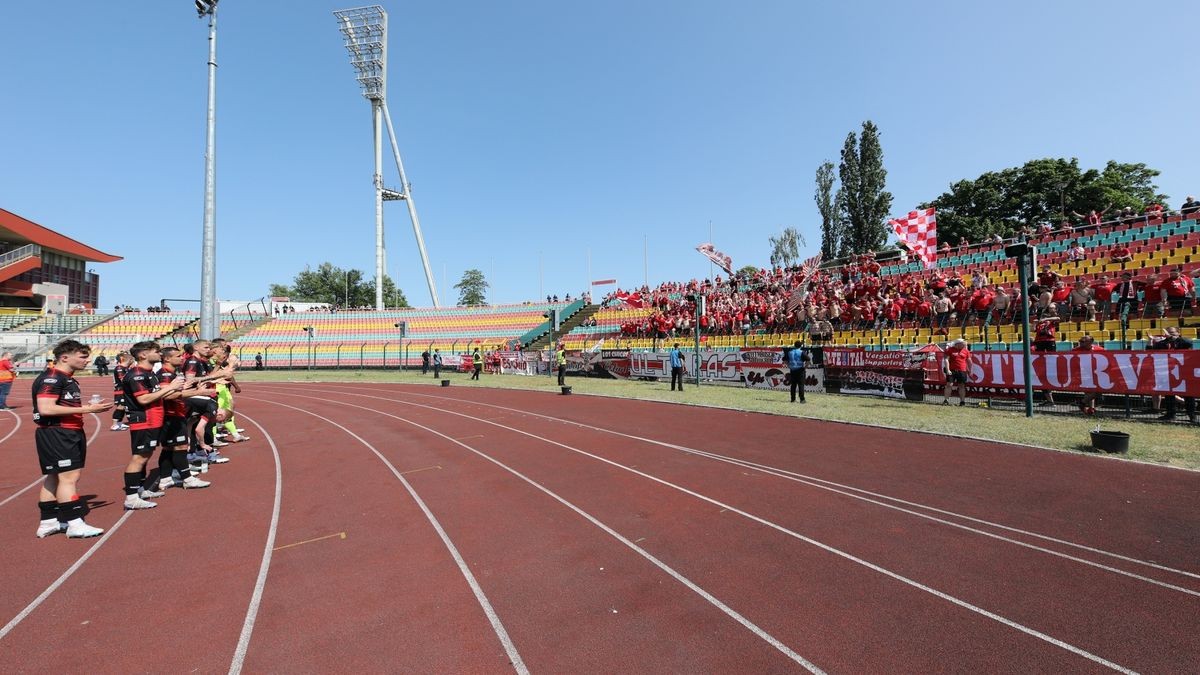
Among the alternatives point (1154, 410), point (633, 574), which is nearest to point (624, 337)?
point (1154, 410)

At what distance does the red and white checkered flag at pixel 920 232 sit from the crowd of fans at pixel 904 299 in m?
0.90

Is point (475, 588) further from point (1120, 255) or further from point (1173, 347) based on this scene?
point (1120, 255)

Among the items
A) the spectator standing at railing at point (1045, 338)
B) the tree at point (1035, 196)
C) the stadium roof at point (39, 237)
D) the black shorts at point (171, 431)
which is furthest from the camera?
the stadium roof at point (39, 237)

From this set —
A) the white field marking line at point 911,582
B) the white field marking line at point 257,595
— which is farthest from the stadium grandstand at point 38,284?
the white field marking line at point 911,582

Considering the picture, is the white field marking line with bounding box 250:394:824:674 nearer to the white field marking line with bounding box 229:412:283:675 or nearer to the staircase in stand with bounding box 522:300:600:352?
the white field marking line with bounding box 229:412:283:675

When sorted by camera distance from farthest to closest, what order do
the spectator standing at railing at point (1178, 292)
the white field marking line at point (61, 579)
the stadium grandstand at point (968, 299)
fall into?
the stadium grandstand at point (968, 299) < the spectator standing at railing at point (1178, 292) < the white field marking line at point (61, 579)

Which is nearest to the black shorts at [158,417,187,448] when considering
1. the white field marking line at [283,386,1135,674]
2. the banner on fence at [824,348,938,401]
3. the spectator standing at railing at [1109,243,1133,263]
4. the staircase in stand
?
the white field marking line at [283,386,1135,674]

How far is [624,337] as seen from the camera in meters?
32.5

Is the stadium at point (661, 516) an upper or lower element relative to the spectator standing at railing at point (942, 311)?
lower

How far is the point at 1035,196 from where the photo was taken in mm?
41469

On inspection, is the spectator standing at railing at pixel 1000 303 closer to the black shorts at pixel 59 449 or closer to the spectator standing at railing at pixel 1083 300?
the spectator standing at railing at pixel 1083 300

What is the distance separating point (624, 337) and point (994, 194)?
35955 millimetres

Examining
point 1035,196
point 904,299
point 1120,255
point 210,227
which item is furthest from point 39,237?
point 1035,196

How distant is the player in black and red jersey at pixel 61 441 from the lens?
5.09m
